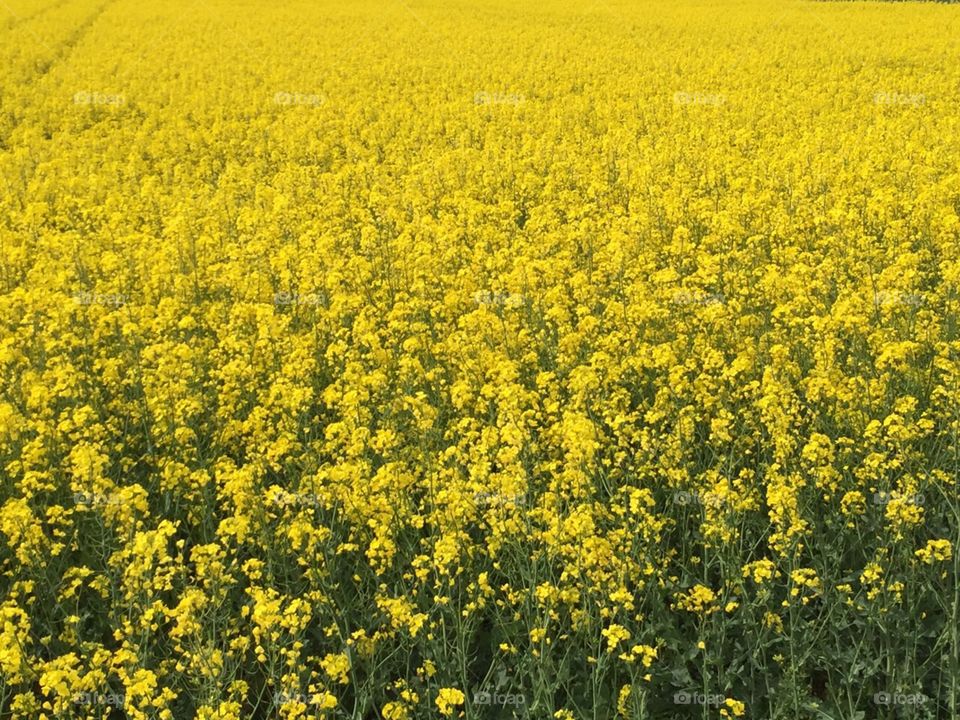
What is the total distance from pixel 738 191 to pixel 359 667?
7277 mm

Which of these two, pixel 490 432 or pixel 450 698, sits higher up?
pixel 490 432

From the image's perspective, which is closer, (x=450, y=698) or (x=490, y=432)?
(x=450, y=698)

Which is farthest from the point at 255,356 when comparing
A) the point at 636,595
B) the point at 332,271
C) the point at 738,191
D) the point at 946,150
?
the point at 946,150

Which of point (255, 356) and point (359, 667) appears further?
point (255, 356)

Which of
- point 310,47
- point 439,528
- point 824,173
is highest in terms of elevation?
point 310,47

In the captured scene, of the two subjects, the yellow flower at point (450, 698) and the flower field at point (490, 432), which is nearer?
the yellow flower at point (450, 698)

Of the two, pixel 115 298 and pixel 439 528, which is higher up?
pixel 115 298

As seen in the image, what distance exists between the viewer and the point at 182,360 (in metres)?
5.96

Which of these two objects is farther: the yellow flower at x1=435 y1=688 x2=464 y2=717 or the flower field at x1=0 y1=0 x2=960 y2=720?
the flower field at x1=0 y1=0 x2=960 y2=720

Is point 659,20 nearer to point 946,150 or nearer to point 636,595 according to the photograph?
point 946,150

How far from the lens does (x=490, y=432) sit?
4730 mm

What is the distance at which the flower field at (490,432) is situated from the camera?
12.5 feet

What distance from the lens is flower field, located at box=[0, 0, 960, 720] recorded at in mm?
3795

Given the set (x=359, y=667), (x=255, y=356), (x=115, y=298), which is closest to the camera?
(x=359, y=667)
